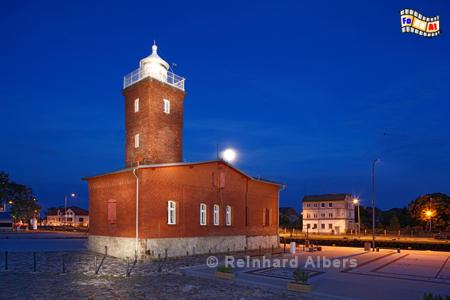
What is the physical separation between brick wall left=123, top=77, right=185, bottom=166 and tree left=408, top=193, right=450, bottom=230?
5798cm

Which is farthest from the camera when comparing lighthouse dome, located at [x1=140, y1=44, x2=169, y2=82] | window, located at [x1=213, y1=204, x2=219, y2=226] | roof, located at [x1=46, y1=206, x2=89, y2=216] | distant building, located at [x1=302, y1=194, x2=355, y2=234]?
roof, located at [x1=46, y1=206, x2=89, y2=216]

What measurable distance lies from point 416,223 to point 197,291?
81.9 metres

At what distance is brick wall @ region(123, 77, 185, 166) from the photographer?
30.4 m

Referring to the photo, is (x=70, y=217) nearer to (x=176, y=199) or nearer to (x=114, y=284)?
(x=176, y=199)

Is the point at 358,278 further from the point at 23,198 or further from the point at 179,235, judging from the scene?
the point at 23,198

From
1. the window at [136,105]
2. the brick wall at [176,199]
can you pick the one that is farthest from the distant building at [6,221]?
the window at [136,105]

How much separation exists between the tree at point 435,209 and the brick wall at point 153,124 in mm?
57981

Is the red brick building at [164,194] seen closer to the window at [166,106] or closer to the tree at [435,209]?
the window at [166,106]

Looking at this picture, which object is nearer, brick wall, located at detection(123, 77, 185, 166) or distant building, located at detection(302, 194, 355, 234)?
brick wall, located at detection(123, 77, 185, 166)

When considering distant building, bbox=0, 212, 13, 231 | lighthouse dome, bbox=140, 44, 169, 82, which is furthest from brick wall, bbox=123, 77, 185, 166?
distant building, bbox=0, 212, 13, 231

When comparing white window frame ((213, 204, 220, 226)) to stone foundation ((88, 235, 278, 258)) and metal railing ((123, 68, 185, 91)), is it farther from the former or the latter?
metal railing ((123, 68, 185, 91))

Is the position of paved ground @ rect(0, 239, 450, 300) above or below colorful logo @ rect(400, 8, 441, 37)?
below

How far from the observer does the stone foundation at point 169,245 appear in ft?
81.8

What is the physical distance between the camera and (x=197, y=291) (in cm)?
1505
